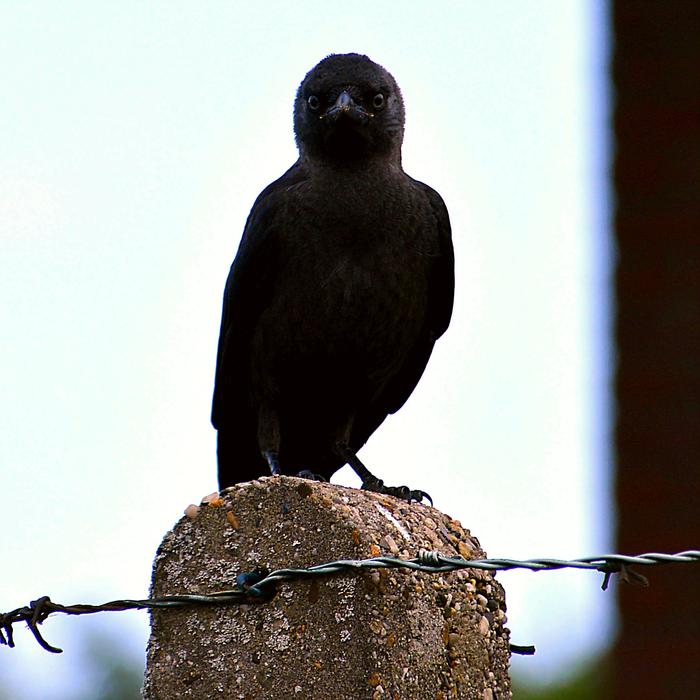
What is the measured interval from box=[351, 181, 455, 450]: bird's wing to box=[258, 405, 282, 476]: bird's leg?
0.41m

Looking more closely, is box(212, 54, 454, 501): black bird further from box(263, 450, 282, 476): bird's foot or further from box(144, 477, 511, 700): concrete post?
box(144, 477, 511, 700): concrete post

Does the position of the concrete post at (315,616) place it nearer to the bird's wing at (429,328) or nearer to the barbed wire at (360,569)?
the barbed wire at (360,569)

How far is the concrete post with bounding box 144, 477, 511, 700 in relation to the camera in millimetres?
2914

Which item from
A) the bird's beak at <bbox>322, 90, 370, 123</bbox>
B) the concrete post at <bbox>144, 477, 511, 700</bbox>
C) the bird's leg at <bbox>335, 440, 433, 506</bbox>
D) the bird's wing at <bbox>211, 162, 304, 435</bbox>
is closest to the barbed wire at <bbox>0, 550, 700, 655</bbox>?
the concrete post at <bbox>144, 477, 511, 700</bbox>

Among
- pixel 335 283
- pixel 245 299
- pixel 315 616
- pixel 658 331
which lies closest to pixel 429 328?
pixel 335 283

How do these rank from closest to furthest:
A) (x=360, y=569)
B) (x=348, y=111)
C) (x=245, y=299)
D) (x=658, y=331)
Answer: (x=360, y=569)
(x=348, y=111)
(x=245, y=299)
(x=658, y=331)

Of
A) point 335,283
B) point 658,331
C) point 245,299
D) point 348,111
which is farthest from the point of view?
point 658,331

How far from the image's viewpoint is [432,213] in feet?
17.3

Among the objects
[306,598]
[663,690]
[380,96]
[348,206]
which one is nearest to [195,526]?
[306,598]

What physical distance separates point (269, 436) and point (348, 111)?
1.21m

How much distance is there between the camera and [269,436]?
5.28 meters

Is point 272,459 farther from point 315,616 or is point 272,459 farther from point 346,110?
point 315,616

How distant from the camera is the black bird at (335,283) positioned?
5016 mm

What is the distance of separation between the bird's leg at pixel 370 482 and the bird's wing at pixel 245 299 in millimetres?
370
